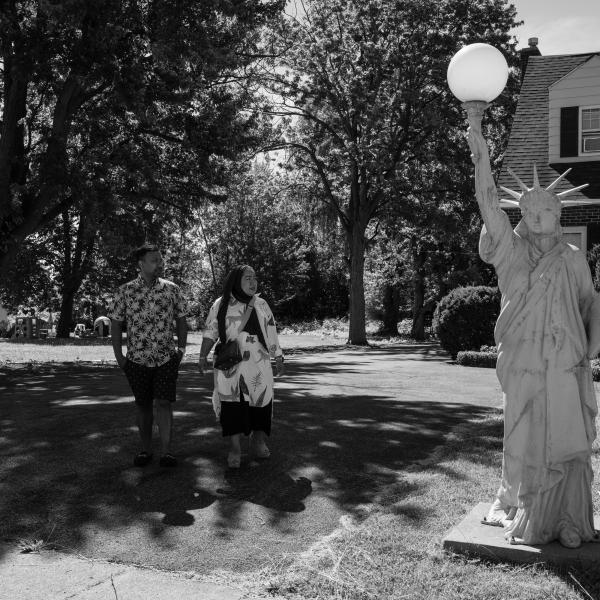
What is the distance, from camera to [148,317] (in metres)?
6.60

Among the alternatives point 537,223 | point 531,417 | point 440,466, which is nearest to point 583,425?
point 531,417

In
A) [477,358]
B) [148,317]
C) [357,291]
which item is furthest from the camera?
[357,291]

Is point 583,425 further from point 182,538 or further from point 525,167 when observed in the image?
point 525,167

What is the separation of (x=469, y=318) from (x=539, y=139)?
5716mm

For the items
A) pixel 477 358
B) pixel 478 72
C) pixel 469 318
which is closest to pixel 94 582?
pixel 478 72

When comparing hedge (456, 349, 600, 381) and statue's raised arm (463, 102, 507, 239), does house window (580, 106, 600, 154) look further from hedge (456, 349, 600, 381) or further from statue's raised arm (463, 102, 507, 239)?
statue's raised arm (463, 102, 507, 239)

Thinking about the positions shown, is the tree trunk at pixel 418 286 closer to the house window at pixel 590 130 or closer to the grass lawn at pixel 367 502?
the house window at pixel 590 130

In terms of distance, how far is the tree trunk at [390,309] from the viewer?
42.3 meters

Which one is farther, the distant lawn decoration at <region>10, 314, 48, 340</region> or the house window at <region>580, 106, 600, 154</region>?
the distant lawn decoration at <region>10, 314, 48, 340</region>

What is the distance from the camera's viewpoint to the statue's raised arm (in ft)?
14.0

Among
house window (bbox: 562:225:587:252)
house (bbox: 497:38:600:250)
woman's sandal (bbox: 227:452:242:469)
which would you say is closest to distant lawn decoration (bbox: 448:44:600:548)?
woman's sandal (bbox: 227:452:242:469)

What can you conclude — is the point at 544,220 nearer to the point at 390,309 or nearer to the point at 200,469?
the point at 200,469

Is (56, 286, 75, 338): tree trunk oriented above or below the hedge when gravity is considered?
above

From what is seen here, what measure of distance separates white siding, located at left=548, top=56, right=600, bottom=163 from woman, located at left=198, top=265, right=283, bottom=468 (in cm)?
1484
